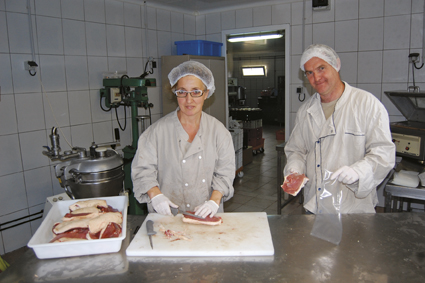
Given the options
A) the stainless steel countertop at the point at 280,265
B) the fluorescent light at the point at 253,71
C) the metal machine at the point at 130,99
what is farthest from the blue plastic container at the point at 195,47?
the fluorescent light at the point at 253,71

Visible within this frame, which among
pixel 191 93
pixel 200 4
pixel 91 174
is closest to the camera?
pixel 191 93

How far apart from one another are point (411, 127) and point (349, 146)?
5.33 ft

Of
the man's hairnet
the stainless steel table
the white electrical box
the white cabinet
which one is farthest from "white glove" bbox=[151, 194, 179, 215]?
the white cabinet

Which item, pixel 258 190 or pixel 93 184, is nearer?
pixel 93 184

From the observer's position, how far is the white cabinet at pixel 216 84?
474 cm


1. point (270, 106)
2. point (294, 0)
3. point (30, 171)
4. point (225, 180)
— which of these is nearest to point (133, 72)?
point (30, 171)

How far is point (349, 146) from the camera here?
2004 millimetres

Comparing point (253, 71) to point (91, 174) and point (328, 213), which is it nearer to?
point (91, 174)

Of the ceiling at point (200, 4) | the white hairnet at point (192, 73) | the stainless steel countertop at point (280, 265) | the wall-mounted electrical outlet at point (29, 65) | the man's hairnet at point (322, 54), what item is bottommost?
the stainless steel countertop at point (280, 265)

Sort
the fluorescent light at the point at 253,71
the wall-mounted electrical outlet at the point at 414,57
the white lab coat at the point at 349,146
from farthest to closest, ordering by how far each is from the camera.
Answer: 1. the fluorescent light at the point at 253,71
2. the wall-mounted electrical outlet at the point at 414,57
3. the white lab coat at the point at 349,146

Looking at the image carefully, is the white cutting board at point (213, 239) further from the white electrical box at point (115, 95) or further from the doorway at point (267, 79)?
the doorway at point (267, 79)

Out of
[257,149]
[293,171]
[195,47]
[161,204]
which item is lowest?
[257,149]

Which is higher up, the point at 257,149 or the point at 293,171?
the point at 293,171

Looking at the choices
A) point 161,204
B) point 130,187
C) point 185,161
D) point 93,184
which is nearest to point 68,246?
point 161,204
